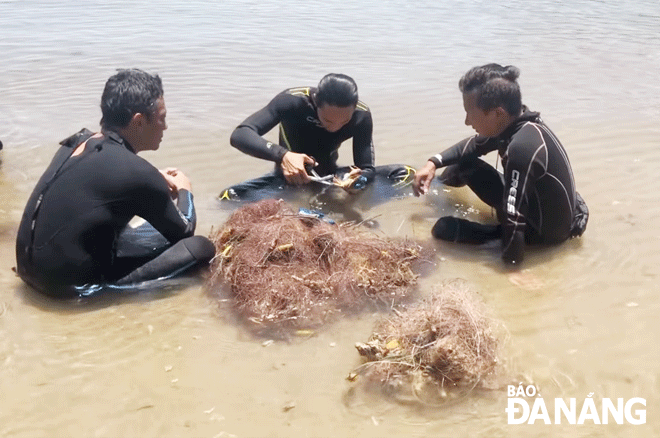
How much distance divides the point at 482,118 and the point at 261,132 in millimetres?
2042

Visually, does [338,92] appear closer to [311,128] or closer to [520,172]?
[311,128]

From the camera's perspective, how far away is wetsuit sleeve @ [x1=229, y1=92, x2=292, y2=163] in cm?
533

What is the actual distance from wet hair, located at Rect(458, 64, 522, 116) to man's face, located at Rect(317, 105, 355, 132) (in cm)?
106

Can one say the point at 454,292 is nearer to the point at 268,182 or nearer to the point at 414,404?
the point at 414,404

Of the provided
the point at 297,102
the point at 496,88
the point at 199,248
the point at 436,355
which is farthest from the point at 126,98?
the point at 496,88

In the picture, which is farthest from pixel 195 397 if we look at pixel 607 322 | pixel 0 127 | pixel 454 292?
pixel 0 127

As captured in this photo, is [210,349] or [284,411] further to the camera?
[210,349]

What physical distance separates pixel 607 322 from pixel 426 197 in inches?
90.1

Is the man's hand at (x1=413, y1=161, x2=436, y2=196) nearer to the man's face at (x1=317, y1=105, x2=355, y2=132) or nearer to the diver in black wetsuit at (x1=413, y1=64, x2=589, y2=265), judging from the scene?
the diver in black wetsuit at (x1=413, y1=64, x2=589, y2=265)

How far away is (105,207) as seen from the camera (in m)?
3.75

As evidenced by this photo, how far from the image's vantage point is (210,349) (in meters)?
3.62

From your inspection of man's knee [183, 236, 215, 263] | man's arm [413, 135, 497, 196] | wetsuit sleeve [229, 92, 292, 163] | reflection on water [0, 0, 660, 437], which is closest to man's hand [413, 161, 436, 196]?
man's arm [413, 135, 497, 196]

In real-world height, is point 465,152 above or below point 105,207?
below

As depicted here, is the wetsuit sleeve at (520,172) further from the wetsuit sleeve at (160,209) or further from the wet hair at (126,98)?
the wet hair at (126,98)
